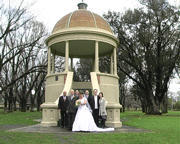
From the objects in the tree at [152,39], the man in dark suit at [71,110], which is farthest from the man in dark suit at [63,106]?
the tree at [152,39]

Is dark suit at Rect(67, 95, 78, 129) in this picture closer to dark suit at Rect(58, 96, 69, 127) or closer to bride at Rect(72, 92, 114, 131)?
bride at Rect(72, 92, 114, 131)

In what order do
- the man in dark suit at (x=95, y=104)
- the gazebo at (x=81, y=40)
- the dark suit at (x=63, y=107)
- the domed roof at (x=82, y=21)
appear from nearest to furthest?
1. the man in dark suit at (x=95, y=104)
2. the dark suit at (x=63, y=107)
3. the gazebo at (x=81, y=40)
4. the domed roof at (x=82, y=21)

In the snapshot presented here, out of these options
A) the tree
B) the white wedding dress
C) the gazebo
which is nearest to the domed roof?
the gazebo

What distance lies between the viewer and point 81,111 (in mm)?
10039

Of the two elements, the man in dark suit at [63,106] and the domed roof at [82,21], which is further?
the domed roof at [82,21]

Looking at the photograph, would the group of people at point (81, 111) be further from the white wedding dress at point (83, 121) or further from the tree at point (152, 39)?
the tree at point (152, 39)

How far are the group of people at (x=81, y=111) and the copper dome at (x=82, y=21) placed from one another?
335 inches

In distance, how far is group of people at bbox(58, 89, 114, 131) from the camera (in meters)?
9.79

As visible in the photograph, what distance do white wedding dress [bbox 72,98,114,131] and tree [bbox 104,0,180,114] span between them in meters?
16.7

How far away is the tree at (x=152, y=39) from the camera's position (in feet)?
82.0

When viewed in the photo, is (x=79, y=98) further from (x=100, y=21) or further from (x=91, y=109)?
(x=100, y=21)

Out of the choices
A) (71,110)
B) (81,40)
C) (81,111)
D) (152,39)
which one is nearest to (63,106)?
(71,110)

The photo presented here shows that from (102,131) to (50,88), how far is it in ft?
29.4

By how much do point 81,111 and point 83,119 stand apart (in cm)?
39
